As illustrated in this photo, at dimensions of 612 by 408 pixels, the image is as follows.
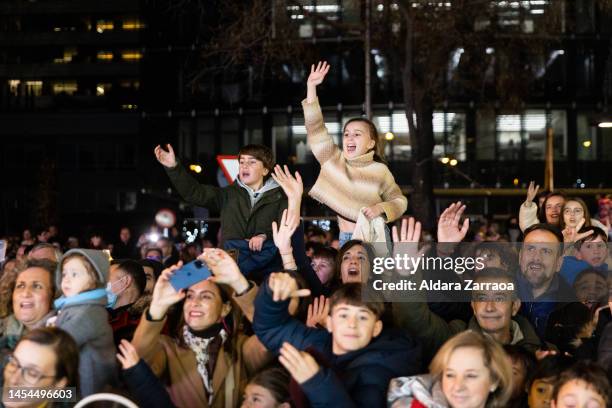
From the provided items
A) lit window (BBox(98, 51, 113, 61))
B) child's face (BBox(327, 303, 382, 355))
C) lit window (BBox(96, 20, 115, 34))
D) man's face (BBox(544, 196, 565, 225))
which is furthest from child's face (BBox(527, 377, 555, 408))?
lit window (BBox(98, 51, 113, 61))

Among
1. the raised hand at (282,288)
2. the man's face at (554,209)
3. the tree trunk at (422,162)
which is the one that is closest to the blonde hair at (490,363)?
the raised hand at (282,288)

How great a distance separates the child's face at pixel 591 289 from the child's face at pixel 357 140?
2.12 m

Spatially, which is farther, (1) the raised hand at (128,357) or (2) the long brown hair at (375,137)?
(2) the long brown hair at (375,137)

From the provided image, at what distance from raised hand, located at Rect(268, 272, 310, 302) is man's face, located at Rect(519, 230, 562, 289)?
7.43 ft

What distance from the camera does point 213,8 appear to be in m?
35.5

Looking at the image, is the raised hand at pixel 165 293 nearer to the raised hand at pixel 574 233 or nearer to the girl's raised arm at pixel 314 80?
the girl's raised arm at pixel 314 80

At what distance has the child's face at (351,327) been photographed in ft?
18.1

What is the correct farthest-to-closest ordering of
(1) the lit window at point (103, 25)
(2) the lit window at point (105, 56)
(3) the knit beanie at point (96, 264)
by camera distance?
(2) the lit window at point (105, 56) < (1) the lit window at point (103, 25) < (3) the knit beanie at point (96, 264)

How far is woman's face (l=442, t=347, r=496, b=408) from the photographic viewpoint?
5133mm

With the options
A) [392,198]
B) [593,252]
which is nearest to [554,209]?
[593,252]

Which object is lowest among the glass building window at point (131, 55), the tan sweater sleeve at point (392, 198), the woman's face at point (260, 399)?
the woman's face at point (260, 399)

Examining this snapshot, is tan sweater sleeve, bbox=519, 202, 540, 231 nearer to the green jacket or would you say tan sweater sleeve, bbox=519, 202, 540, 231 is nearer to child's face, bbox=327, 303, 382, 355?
the green jacket

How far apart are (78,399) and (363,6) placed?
18.1m

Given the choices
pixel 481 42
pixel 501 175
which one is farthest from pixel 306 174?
pixel 481 42
